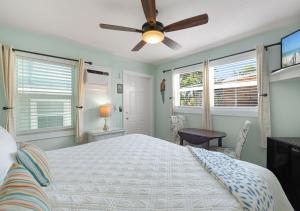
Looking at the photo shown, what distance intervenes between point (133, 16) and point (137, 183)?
1985 mm

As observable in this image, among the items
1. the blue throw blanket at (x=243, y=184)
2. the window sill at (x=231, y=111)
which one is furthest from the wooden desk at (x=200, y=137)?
the blue throw blanket at (x=243, y=184)

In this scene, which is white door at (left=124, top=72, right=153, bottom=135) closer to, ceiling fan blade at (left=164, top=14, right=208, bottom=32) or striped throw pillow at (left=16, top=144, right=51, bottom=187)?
ceiling fan blade at (left=164, top=14, right=208, bottom=32)

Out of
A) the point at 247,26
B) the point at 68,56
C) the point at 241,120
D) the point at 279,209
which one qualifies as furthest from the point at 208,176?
the point at 68,56

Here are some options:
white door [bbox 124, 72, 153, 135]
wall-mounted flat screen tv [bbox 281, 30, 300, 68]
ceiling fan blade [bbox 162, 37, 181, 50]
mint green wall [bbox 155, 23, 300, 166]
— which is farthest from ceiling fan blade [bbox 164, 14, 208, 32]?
white door [bbox 124, 72, 153, 135]

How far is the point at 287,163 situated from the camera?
195 centimetres

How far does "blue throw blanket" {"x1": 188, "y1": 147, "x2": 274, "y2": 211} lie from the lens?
0.93 m

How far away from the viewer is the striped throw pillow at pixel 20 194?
62cm

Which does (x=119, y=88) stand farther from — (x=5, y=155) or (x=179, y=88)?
(x=5, y=155)

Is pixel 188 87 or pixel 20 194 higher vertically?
pixel 188 87

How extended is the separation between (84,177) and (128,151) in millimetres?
669

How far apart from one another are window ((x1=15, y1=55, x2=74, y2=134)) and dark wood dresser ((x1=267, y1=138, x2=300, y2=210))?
11.0 feet

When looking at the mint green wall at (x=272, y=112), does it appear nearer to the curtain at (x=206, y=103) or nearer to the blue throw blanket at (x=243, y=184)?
the curtain at (x=206, y=103)

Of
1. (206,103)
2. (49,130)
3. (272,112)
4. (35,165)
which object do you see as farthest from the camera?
(206,103)

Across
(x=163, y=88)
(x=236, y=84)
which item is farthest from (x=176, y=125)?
(x=236, y=84)
